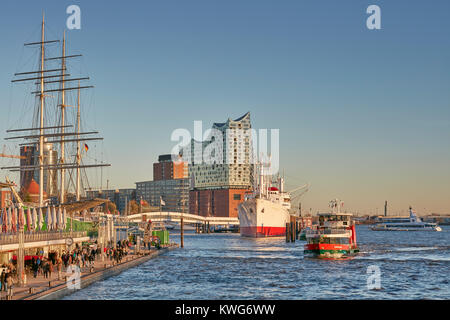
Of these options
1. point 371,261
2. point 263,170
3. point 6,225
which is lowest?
point 371,261

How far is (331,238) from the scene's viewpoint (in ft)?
281

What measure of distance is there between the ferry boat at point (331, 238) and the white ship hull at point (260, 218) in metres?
76.3

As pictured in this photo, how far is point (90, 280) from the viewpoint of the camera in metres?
52.4

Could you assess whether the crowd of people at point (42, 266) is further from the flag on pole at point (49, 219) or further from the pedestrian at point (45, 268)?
the flag on pole at point (49, 219)

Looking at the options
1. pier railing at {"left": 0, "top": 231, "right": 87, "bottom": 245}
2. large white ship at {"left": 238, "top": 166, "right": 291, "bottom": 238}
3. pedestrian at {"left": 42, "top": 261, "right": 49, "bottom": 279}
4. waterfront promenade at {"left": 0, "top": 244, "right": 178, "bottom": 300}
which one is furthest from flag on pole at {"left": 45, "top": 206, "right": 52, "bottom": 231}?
large white ship at {"left": 238, "top": 166, "right": 291, "bottom": 238}

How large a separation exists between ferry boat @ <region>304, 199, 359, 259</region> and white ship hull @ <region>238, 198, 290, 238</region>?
3005 inches

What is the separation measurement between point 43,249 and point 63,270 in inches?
255

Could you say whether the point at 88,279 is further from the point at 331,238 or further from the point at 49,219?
the point at 331,238

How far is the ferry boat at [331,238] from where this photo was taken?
85.1 metres

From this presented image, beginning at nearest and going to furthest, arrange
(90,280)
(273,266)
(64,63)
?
(90,280) < (273,266) < (64,63)

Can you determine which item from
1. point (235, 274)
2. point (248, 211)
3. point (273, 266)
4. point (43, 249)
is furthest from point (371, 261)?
point (248, 211)

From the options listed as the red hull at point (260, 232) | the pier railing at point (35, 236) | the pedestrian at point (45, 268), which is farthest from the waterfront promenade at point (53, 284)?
the red hull at point (260, 232)

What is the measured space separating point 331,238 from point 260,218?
8388 centimetres
